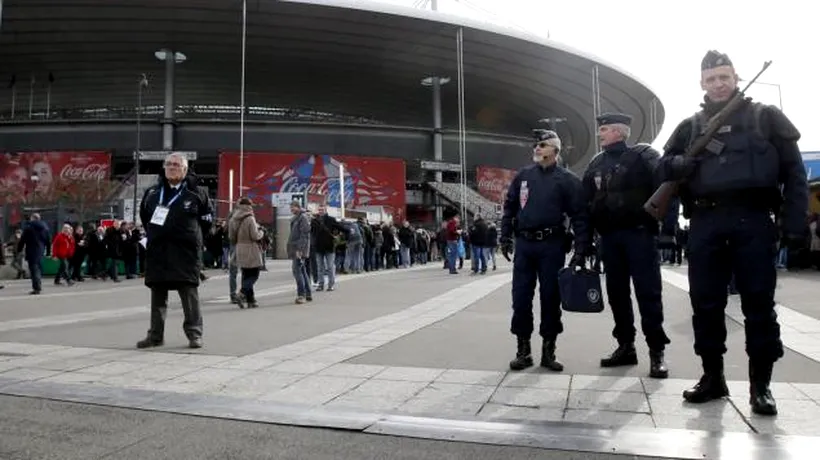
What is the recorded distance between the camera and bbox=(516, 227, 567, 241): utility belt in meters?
4.86

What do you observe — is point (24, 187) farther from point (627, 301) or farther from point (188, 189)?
point (627, 301)

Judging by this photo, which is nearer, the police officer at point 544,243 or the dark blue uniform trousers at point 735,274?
the dark blue uniform trousers at point 735,274

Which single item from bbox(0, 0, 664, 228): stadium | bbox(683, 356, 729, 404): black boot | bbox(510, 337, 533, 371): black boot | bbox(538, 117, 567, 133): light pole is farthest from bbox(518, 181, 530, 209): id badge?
bbox(538, 117, 567, 133): light pole

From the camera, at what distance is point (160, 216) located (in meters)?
6.10

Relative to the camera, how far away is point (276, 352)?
225 inches

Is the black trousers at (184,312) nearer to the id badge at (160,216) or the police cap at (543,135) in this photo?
the id badge at (160,216)

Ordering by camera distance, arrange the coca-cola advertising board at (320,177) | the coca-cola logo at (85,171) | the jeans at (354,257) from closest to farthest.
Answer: the jeans at (354,257)
the coca-cola logo at (85,171)
the coca-cola advertising board at (320,177)

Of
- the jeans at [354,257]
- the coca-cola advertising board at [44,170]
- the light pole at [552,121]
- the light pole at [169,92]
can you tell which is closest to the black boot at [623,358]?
the jeans at [354,257]

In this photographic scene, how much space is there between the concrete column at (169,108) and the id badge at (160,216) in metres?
40.4

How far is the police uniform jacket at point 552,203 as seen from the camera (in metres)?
4.82

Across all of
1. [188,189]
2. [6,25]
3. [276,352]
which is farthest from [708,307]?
[6,25]

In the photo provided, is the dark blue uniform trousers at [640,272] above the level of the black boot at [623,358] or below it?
above

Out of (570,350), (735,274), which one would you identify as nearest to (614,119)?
(735,274)

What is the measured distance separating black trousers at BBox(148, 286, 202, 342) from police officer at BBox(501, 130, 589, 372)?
313 cm
